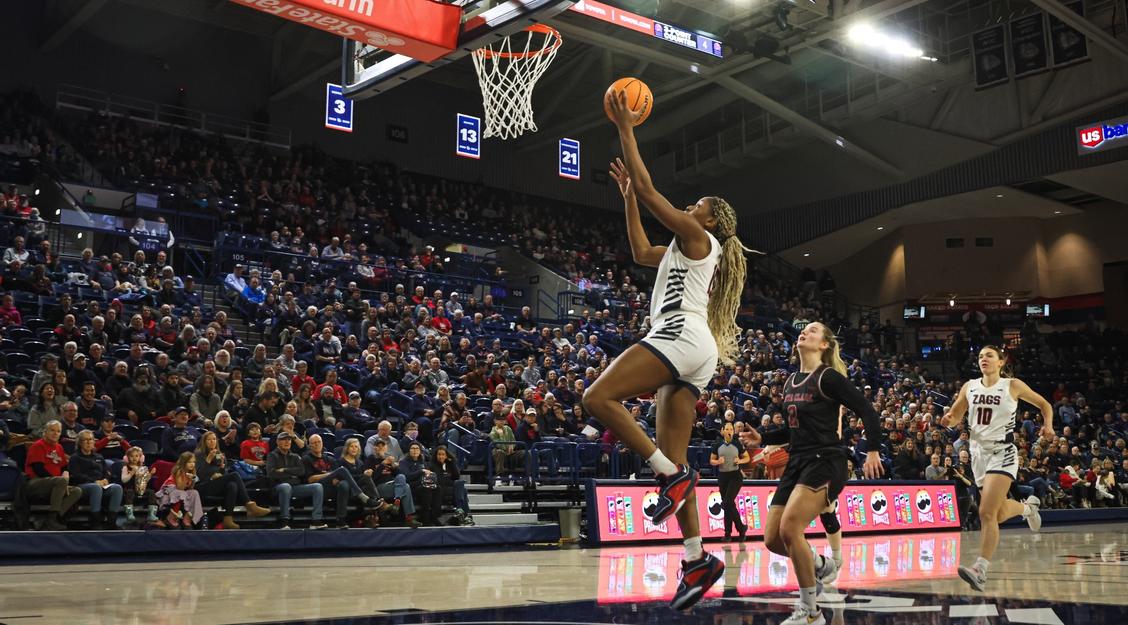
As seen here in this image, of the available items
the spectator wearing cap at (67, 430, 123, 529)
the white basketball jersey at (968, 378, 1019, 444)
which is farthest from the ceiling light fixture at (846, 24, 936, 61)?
the spectator wearing cap at (67, 430, 123, 529)

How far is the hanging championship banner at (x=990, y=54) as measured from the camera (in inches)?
962

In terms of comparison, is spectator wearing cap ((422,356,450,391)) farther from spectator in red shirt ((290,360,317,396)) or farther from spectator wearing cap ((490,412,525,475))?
spectator in red shirt ((290,360,317,396))

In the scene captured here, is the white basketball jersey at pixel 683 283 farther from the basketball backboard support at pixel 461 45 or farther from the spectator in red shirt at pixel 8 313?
the spectator in red shirt at pixel 8 313

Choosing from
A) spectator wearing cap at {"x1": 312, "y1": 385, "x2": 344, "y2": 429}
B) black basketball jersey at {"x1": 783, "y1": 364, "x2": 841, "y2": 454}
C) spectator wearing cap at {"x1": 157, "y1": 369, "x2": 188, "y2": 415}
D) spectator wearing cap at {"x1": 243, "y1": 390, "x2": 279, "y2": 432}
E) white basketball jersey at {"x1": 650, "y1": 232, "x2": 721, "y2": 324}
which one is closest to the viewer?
white basketball jersey at {"x1": 650, "y1": 232, "x2": 721, "y2": 324}

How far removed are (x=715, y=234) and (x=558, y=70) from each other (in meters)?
25.1

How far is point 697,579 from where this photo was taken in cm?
482

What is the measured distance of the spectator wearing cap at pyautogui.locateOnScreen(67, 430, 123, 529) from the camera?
10.5 m

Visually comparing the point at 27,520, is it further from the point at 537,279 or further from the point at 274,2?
the point at 537,279

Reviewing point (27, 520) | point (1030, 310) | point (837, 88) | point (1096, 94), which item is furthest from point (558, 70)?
point (27, 520)

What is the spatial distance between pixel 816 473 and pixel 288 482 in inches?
306

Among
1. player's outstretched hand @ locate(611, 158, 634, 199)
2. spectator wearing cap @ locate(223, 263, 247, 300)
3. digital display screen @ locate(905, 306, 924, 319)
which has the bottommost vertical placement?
player's outstretched hand @ locate(611, 158, 634, 199)

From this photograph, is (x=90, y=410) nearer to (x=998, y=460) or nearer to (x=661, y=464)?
(x=661, y=464)

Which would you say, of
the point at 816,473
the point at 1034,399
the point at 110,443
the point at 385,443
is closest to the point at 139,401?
the point at 110,443

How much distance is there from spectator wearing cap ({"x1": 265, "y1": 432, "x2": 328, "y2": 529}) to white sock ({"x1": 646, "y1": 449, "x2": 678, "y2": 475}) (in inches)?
306
